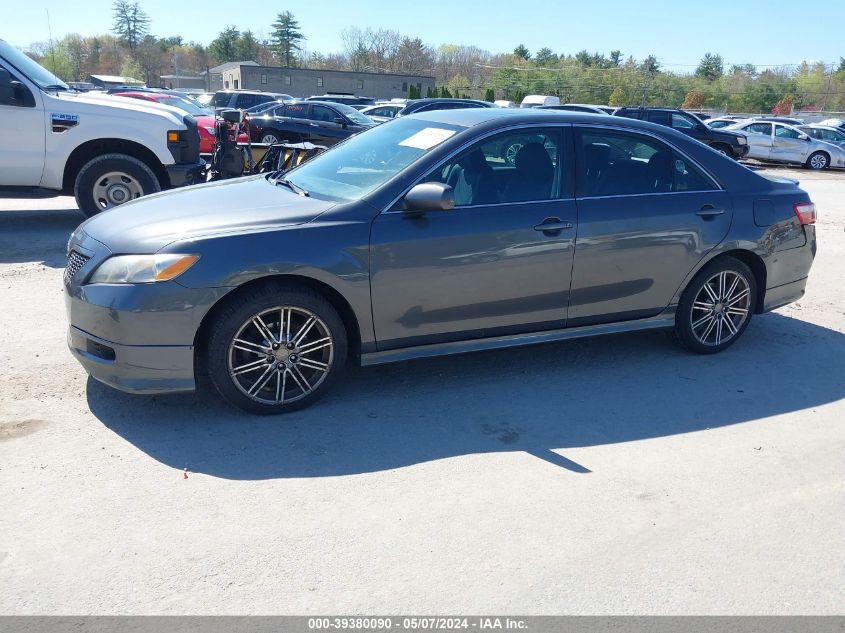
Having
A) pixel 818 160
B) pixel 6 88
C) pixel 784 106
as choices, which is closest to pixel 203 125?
pixel 6 88

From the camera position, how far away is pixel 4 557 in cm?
302

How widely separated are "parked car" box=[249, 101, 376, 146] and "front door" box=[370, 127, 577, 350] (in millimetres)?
14514

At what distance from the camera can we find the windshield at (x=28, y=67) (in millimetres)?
8461

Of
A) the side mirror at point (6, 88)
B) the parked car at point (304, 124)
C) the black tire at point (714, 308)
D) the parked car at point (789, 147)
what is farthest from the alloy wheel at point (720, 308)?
the parked car at point (789, 147)

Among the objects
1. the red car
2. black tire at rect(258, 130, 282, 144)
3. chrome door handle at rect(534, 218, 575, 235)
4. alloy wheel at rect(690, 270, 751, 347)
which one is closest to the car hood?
chrome door handle at rect(534, 218, 575, 235)

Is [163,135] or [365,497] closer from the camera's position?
[365,497]

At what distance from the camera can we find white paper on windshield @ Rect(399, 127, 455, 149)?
188 inches

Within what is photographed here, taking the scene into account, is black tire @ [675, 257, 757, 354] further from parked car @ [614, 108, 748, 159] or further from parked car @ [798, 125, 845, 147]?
parked car @ [798, 125, 845, 147]

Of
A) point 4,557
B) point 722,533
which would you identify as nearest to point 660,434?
point 722,533

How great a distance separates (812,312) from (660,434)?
352cm

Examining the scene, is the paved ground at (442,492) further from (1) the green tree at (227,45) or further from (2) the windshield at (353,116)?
(1) the green tree at (227,45)

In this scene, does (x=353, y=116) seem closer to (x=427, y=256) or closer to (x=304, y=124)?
(x=304, y=124)

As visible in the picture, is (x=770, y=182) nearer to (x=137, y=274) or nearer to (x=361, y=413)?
(x=361, y=413)

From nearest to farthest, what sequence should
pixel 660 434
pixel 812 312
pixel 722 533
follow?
pixel 722 533
pixel 660 434
pixel 812 312
